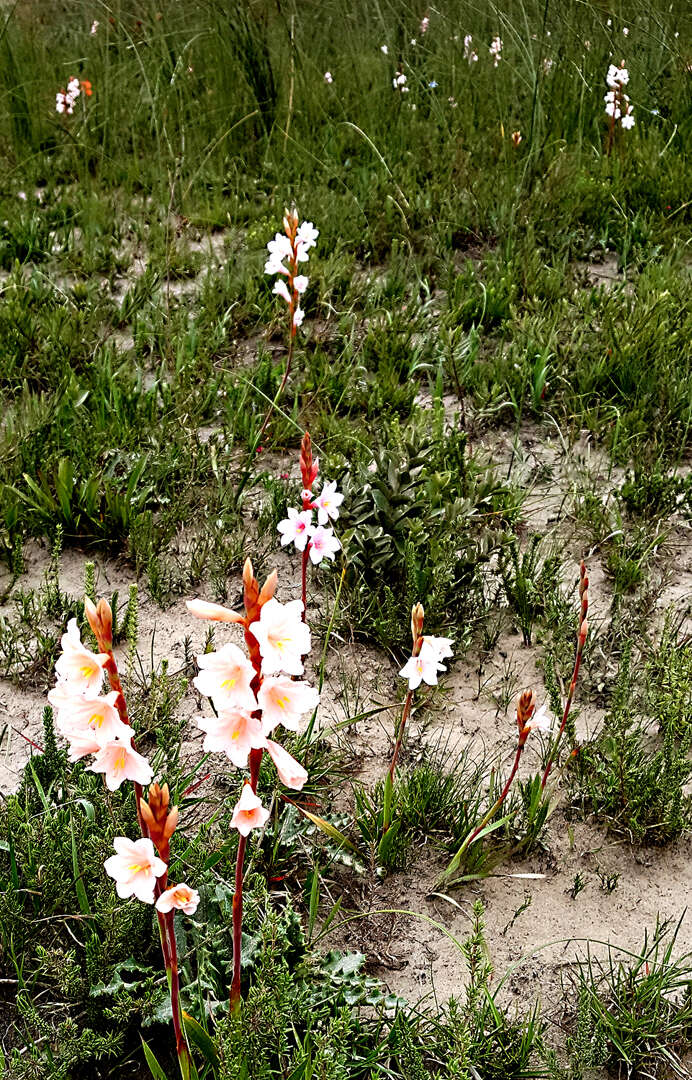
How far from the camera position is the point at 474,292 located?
459 centimetres

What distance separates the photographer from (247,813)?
1.41m

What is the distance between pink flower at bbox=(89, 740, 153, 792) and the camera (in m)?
1.34

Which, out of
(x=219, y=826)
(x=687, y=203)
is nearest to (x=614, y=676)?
(x=219, y=826)

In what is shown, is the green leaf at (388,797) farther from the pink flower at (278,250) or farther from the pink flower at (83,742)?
the pink flower at (278,250)

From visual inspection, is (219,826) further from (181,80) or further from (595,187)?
(181,80)

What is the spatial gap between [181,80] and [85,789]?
5.75m

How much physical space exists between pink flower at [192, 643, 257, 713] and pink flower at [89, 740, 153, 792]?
6.3 inches

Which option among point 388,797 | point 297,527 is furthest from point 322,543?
point 388,797

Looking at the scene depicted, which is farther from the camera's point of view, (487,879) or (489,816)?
(487,879)

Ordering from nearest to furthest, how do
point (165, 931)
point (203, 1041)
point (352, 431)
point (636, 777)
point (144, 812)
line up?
point (144, 812) < point (165, 931) < point (203, 1041) < point (636, 777) < point (352, 431)

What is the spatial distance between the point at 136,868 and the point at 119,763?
0.49ft

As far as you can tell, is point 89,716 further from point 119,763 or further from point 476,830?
point 476,830

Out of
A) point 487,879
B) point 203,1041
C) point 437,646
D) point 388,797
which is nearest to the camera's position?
point 203,1041

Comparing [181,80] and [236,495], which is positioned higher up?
[181,80]
